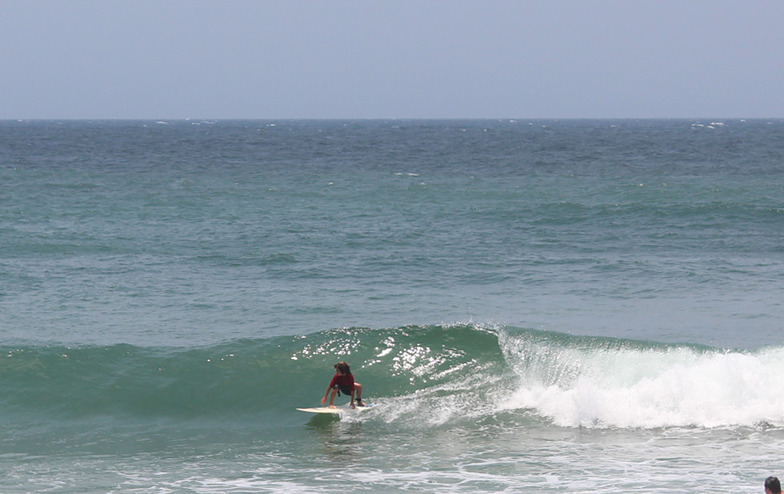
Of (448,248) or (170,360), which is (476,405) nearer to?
(170,360)

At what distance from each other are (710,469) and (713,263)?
617 inches

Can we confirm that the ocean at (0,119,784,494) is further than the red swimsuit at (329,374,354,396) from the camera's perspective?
No

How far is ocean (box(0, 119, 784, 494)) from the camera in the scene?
15.0 m

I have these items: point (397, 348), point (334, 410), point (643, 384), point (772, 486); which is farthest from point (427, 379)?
point (772, 486)

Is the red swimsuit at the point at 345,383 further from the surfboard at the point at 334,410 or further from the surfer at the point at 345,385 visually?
the surfboard at the point at 334,410

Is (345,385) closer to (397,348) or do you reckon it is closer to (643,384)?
(397,348)

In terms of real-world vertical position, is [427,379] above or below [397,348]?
below

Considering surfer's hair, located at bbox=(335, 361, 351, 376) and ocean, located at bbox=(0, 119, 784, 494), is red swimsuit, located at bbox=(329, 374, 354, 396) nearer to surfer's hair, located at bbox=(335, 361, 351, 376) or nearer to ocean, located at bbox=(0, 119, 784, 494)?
surfer's hair, located at bbox=(335, 361, 351, 376)

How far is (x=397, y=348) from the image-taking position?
68.5ft

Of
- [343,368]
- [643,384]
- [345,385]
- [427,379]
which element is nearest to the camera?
[343,368]

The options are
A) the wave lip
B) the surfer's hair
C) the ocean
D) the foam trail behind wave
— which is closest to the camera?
the ocean

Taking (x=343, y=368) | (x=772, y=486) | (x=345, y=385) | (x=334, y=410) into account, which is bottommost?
(x=334, y=410)

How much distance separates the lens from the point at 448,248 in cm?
3191

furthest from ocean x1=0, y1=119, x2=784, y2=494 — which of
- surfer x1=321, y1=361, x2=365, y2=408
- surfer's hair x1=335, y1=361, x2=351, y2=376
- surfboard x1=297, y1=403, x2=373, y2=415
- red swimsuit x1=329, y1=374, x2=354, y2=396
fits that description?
surfer's hair x1=335, y1=361, x2=351, y2=376
